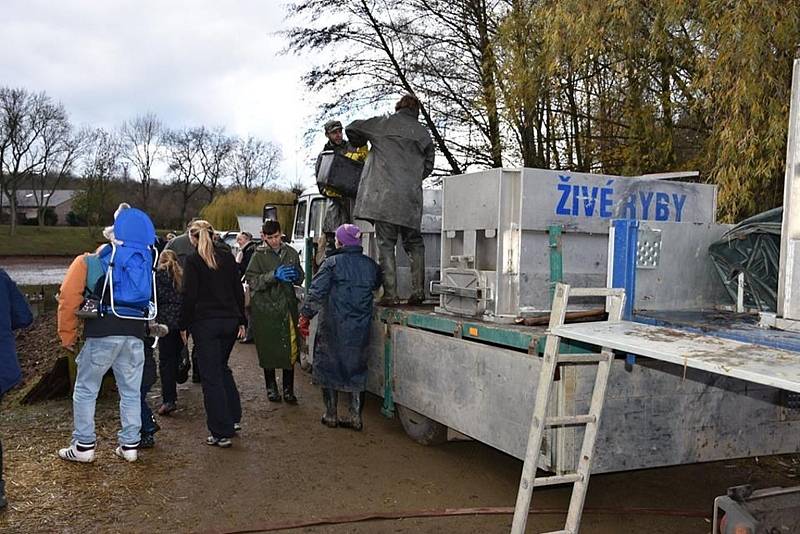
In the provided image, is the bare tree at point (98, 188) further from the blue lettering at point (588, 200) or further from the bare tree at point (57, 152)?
the blue lettering at point (588, 200)

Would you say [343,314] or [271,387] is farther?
[271,387]

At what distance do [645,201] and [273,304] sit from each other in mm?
3641

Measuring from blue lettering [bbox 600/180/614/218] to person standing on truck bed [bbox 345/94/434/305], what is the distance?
1.88 m

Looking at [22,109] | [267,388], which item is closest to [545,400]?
[267,388]

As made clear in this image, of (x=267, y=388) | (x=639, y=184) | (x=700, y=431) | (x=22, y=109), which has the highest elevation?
(x=22, y=109)

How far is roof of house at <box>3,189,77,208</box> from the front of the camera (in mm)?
58522

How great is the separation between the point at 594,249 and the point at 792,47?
2859 mm

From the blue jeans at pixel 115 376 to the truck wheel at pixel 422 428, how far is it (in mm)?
2113

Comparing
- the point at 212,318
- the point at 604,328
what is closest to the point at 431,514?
the point at 604,328

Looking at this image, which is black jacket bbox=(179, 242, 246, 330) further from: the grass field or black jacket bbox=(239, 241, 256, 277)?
the grass field

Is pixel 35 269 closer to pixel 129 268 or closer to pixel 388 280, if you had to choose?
pixel 388 280

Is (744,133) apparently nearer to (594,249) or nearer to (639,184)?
(639,184)

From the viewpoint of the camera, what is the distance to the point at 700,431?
14.0 feet

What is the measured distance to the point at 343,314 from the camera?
6.30 metres
